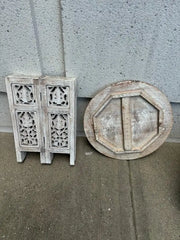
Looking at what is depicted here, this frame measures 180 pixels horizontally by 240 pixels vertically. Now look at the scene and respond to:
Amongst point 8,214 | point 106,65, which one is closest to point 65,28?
point 106,65

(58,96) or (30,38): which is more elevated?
(30,38)

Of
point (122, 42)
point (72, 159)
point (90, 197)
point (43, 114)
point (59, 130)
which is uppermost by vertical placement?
point (122, 42)

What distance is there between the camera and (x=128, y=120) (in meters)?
2.02

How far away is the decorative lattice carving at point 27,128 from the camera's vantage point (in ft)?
6.41

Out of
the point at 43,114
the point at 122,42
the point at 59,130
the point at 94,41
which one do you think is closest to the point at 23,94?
the point at 43,114

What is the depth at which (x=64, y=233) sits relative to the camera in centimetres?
161

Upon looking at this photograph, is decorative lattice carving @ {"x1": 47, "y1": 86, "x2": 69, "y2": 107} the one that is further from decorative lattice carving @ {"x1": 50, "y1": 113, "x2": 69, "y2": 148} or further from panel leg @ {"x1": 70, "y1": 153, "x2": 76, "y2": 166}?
panel leg @ {"x1": 70, "y1": 153, "x2": 76, "y2": 166}

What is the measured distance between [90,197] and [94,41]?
48.7 inches

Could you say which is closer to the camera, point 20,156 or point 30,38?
point 30,38

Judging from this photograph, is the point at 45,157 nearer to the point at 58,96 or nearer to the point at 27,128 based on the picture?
the point at 27,128

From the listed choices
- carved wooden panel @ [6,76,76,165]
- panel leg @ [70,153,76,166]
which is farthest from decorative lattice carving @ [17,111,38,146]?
panel leg @ [70,153,76,166]

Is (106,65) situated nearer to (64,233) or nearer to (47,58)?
(47,58)

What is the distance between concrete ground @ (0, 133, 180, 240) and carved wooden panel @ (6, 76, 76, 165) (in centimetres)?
16

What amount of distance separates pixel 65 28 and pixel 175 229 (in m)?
1.69
